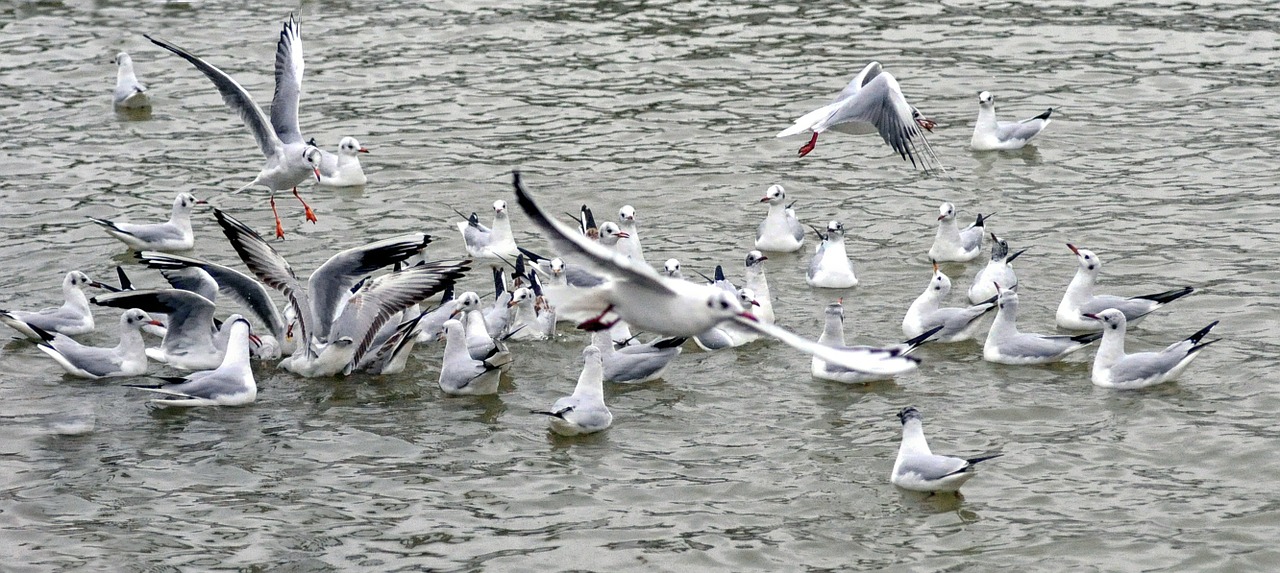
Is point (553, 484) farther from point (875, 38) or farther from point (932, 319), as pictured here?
point (875, 38)

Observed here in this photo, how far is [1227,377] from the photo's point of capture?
11.4m

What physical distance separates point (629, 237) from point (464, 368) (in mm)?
2838

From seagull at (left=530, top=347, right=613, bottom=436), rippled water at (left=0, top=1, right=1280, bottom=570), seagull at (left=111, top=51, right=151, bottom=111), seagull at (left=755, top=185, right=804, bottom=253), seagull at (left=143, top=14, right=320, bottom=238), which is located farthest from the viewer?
seagull at (left=111, top=51, right=151, bottom=111)

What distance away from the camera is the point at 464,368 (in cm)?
1148

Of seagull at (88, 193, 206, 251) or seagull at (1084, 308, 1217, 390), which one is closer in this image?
seagull at (1084, 308, 1217, 390)

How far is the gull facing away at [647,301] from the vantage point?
745cm

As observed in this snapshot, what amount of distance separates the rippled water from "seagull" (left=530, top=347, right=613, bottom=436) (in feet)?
0.44

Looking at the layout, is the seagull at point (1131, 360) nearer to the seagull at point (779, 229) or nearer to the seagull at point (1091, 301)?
the seagull at point (1091, 301)

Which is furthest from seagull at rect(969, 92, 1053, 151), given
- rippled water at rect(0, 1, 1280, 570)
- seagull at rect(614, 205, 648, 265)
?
seagull at rect(614, 205, 648, 265)

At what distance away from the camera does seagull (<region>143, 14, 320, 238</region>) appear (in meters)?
14.2

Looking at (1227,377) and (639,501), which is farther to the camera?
(1227,377)

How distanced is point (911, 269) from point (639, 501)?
5.13 metres

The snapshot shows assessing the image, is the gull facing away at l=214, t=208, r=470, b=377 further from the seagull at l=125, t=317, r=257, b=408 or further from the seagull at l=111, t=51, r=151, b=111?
the seagull at l=111, t=51, r=151, b=111

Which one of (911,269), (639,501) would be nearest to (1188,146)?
(911,269)
